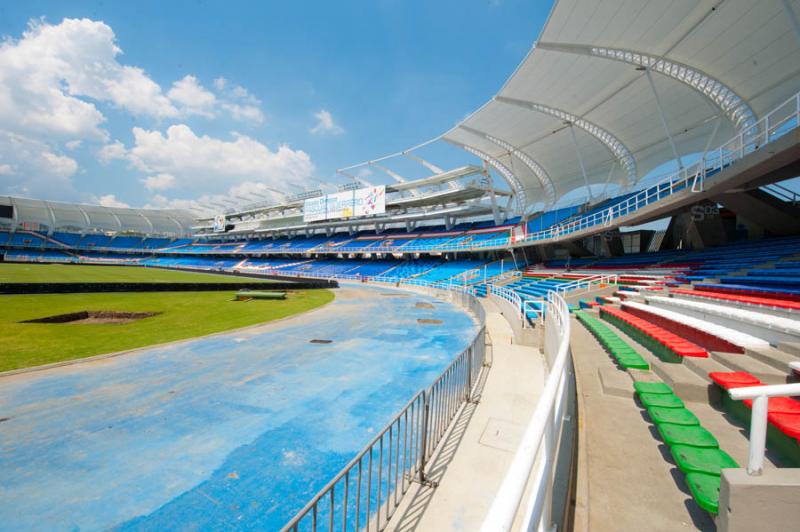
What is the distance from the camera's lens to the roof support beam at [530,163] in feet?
102

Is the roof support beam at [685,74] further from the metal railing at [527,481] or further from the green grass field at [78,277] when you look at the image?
the green grass field at [78,277]

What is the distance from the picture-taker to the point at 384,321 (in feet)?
55.3

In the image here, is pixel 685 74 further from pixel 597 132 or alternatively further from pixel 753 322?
pixel 753 322

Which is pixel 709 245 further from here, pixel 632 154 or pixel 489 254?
pixel 489 254

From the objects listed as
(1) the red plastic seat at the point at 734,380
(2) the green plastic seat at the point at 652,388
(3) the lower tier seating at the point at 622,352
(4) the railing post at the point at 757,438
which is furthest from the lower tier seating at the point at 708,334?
(4) the railing post at the point at 757,438

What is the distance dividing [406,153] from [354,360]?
34.0m

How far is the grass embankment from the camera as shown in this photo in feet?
32.2

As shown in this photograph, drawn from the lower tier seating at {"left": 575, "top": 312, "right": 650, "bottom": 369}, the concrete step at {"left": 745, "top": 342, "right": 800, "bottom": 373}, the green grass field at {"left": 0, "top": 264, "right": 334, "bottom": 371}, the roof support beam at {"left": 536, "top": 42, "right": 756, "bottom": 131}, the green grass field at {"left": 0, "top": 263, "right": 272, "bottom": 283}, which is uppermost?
the roof support beam at {"left": 536, "top": 42, "right": 756, "bottom": 131}

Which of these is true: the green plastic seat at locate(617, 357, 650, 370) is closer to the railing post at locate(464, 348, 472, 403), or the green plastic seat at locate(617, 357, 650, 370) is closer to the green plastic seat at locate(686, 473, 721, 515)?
the railing post at locate(464, 348, 472, 403)

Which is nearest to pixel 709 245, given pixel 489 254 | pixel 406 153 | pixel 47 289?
pixel 489 254

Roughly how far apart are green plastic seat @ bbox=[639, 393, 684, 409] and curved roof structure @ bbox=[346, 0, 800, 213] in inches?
423

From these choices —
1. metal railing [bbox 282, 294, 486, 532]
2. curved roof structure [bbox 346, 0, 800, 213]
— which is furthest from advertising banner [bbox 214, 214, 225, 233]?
metal railing [bbox 282, 294, 486, 532]

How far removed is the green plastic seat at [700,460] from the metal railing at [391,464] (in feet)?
7.82

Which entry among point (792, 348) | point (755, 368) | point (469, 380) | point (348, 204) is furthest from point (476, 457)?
point (348, 204)
